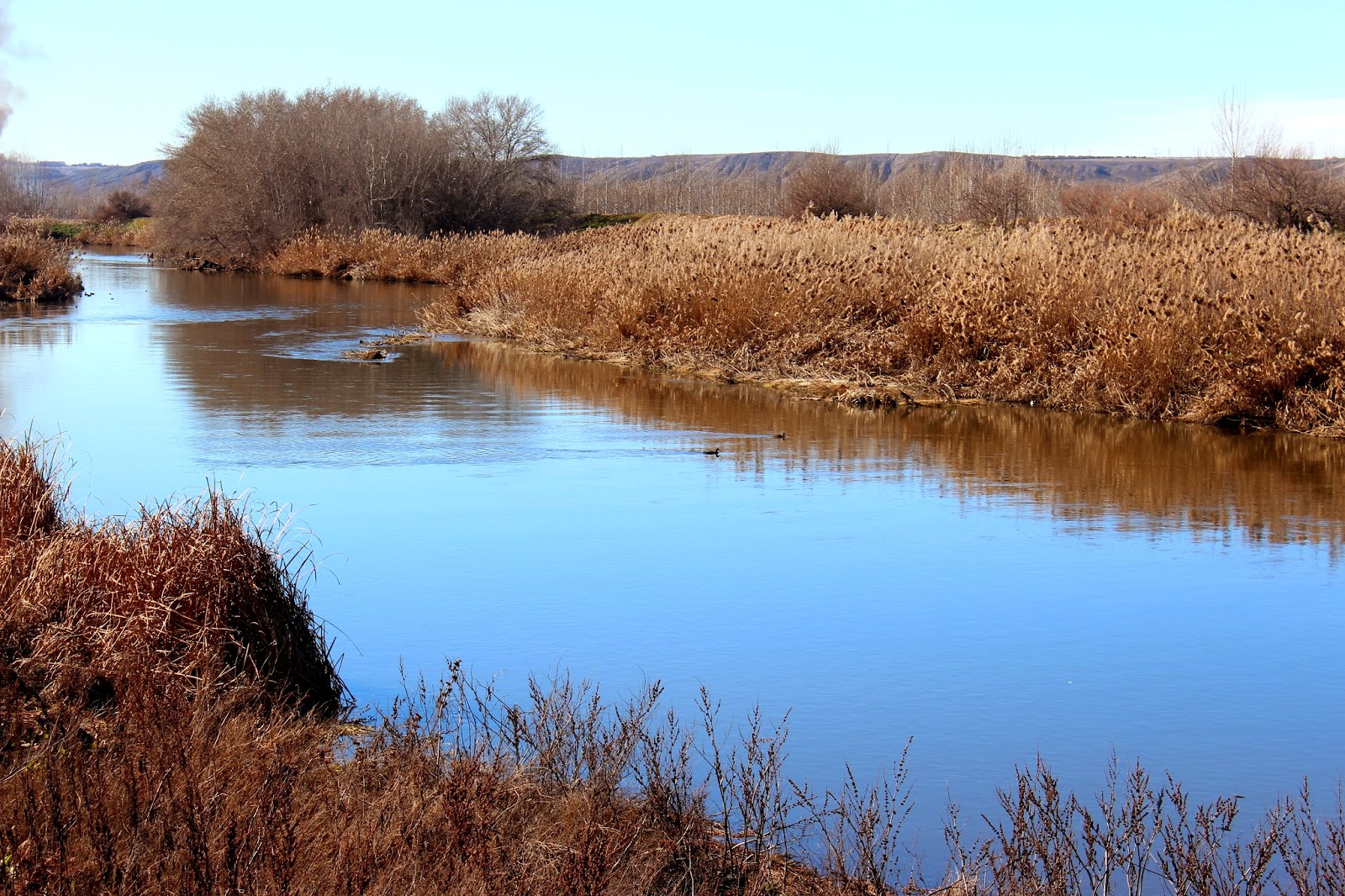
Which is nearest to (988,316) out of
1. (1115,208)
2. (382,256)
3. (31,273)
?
(1115,208)

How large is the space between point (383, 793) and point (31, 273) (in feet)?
98.8

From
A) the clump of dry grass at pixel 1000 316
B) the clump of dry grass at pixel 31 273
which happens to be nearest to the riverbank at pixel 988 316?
the clump of dry grass at pixel 1000 316

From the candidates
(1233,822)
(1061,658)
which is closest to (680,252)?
(1061,658)

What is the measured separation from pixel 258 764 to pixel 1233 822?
359 cm

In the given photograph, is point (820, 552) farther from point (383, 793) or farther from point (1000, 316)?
point (1000, 316)

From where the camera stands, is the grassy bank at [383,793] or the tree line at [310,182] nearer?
the grassy bank at [383,793]

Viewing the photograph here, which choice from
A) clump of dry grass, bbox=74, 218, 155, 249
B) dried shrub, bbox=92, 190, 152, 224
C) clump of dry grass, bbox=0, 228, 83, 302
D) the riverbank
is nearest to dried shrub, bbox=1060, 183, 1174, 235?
the riverbank

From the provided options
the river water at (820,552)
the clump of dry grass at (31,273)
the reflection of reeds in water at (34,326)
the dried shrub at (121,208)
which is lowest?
the river water at (820,552)

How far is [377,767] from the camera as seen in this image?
491 cm

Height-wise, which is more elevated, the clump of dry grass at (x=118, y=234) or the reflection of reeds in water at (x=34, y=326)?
the clump of dry grass at (x=118, y=234)

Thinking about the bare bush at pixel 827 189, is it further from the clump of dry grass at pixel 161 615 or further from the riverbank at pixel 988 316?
the clump of dry grass at pixel 161 615

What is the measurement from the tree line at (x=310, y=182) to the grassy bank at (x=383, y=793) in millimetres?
45132

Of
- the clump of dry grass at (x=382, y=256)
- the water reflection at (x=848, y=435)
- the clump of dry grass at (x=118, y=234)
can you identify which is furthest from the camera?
the clump of dry grass at (x=118, y=234)

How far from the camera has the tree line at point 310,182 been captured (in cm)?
5100
